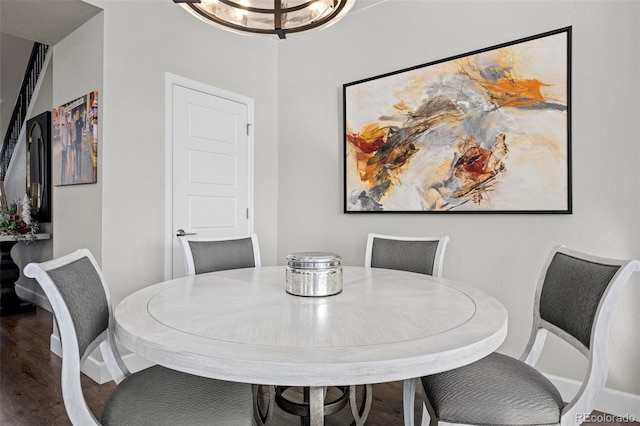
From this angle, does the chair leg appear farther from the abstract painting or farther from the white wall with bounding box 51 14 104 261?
the white wall with bounding box 51 14 104 261

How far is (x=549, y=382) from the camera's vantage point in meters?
1.27

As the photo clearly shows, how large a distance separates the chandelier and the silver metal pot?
3.51ft

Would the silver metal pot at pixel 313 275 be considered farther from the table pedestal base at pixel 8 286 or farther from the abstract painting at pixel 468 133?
the table pedestal base at pixel 8 286

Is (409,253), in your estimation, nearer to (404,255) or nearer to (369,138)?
(404,255)

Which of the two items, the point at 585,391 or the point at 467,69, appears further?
the point at 467,69

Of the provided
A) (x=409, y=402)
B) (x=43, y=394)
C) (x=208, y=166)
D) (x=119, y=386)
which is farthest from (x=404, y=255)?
(x=43, y=394)

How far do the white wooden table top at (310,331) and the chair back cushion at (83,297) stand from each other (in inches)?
4.2

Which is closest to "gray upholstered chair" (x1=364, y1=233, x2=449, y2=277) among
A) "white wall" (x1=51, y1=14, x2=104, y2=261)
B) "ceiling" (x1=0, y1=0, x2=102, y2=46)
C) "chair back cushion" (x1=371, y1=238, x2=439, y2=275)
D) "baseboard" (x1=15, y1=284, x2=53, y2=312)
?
"chair back cushion" (x1=371, y1=238, x2=439, y2=275)

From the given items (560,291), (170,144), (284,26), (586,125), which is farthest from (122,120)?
(586,125)

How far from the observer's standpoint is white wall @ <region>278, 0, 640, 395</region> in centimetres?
206

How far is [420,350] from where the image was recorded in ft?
2.92

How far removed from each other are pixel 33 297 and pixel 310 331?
466cm

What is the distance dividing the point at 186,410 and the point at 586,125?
95.5 inches

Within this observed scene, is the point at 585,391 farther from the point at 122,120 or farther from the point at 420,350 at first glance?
the point at 122,120
